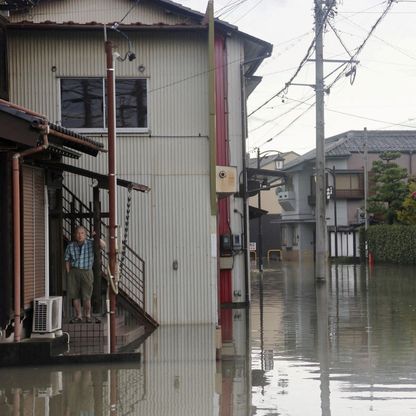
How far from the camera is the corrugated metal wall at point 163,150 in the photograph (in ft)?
50.1

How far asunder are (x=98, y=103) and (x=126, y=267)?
3.30 m

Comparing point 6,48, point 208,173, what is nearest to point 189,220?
point 208,173

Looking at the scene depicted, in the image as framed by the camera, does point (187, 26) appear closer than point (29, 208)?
No

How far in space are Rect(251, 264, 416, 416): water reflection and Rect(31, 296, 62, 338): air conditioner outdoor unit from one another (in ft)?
9.81

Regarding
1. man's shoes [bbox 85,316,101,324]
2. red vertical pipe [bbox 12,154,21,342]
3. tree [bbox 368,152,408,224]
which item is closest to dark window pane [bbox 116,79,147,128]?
man's shoes [bbox 85,316,101,324]

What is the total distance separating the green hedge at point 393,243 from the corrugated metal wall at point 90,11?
28327 mm

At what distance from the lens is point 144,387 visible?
31.2 ft

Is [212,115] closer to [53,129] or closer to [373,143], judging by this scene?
[53,129]

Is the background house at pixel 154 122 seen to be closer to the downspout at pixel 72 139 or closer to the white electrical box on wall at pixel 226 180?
the white electrical box on wall at pixel 226 180

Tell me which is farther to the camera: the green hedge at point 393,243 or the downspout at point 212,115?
the green hedge at point 393,243

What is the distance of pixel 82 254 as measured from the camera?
40.5ft

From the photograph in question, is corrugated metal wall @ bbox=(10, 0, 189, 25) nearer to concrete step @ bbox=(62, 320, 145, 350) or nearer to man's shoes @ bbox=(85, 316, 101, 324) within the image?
man's shoes @ bbox=(85, 316, 101, 324)

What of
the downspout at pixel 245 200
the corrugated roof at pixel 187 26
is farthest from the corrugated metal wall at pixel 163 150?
the downspout at pixel 245 200

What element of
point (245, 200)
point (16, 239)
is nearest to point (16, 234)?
point (16, 239)
